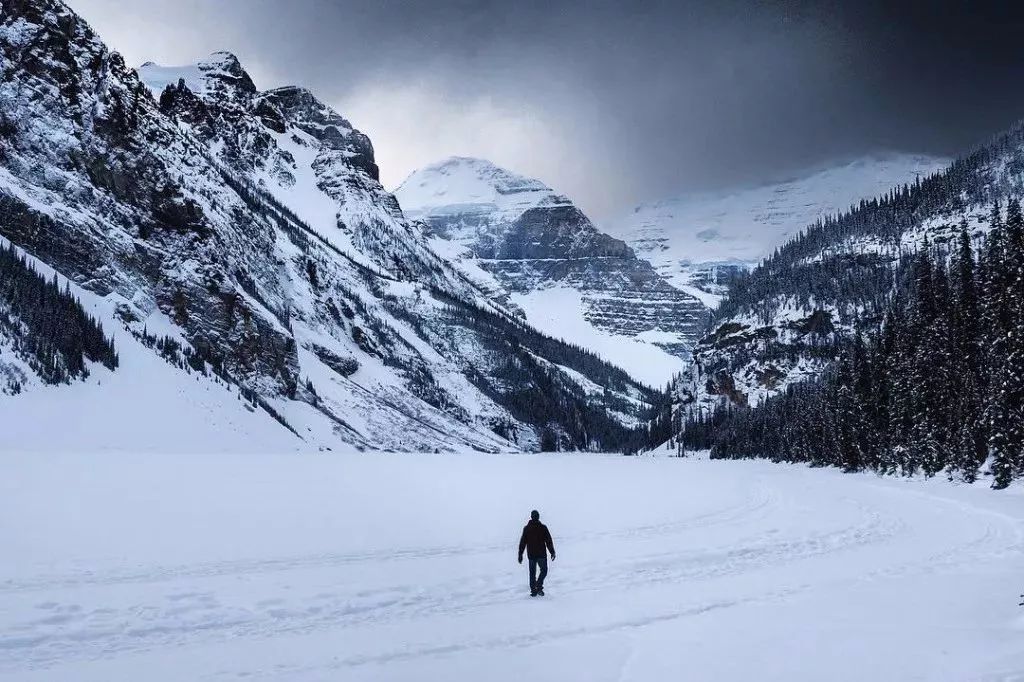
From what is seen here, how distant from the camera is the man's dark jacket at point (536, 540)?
1572 centimetres

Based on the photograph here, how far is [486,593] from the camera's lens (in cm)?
1580

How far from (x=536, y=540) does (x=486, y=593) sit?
169 centimetres

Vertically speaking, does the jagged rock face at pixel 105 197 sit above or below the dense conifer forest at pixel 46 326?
above

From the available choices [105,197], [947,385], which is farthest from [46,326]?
[947,385]

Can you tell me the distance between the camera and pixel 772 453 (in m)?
127

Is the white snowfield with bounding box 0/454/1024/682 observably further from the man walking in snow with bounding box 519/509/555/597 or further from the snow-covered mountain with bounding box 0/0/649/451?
the snow-covered mountain with bounding box 0/0/649/451

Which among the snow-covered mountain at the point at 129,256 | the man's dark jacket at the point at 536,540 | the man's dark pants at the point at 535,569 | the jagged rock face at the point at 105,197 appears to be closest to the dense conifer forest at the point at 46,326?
the snow-covered mountain at the point at 129,256

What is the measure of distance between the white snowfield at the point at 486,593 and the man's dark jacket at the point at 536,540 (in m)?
1.00

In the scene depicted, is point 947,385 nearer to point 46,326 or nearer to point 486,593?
point 486,593

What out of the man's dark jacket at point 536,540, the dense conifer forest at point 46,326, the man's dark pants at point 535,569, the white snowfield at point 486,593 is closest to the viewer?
the white snowfield at point 486,593

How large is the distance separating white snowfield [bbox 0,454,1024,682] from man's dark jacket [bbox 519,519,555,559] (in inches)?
39.3

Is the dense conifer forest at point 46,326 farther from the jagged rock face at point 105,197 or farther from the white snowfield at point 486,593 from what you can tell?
the white snowfield at point 486,593

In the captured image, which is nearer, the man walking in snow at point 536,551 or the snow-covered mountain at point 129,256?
the man walking in snow at point 536,551

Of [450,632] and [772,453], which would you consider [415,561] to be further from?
[772,453]
